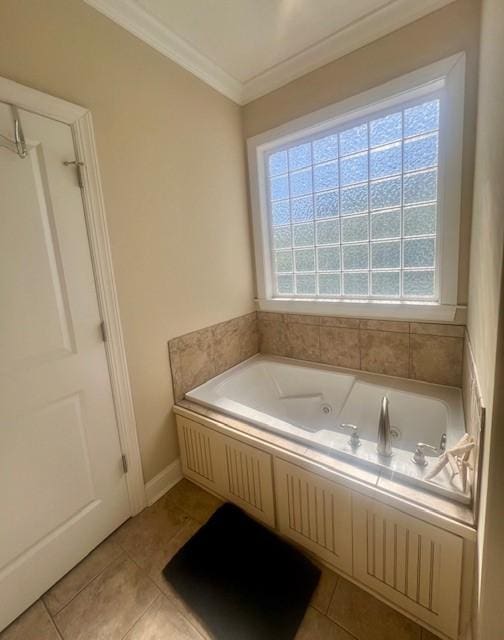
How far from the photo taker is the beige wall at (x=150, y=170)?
1.18m

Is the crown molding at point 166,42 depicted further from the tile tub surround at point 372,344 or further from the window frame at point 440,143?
the tile tub surround at point 372,344

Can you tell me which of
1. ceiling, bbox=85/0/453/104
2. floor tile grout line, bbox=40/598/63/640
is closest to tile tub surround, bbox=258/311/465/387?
ceiling, bbox=85/0/453/104

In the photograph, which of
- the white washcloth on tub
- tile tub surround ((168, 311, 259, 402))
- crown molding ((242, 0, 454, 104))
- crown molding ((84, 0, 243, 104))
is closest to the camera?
the white washcloth on tub

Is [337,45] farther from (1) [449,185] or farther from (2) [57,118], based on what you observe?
(2) [57,118]

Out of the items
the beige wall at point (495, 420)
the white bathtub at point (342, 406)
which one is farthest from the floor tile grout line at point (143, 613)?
the beige wall at point (495, 420)

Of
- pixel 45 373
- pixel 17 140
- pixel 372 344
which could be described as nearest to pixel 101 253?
pixel 17 140

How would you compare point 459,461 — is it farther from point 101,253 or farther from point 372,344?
point 101,253

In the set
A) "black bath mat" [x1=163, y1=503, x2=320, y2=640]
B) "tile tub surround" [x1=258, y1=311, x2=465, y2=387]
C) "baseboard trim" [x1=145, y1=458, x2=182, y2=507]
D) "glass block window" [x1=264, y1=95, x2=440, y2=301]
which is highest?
"glass block window" [x1=264, y1=95, x2=440, y2=301]

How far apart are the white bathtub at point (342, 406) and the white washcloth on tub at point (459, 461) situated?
2cm

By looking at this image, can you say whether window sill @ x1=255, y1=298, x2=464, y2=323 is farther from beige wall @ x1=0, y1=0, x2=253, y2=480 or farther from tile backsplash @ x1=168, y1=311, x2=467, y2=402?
beige wall @ x1=0, y1=0, x2=253, y2=480

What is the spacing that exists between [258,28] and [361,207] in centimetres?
114

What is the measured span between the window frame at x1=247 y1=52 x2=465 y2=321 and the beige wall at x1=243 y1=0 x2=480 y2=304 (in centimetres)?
4

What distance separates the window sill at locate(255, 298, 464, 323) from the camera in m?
1.66

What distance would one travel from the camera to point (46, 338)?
1208 millimetres
